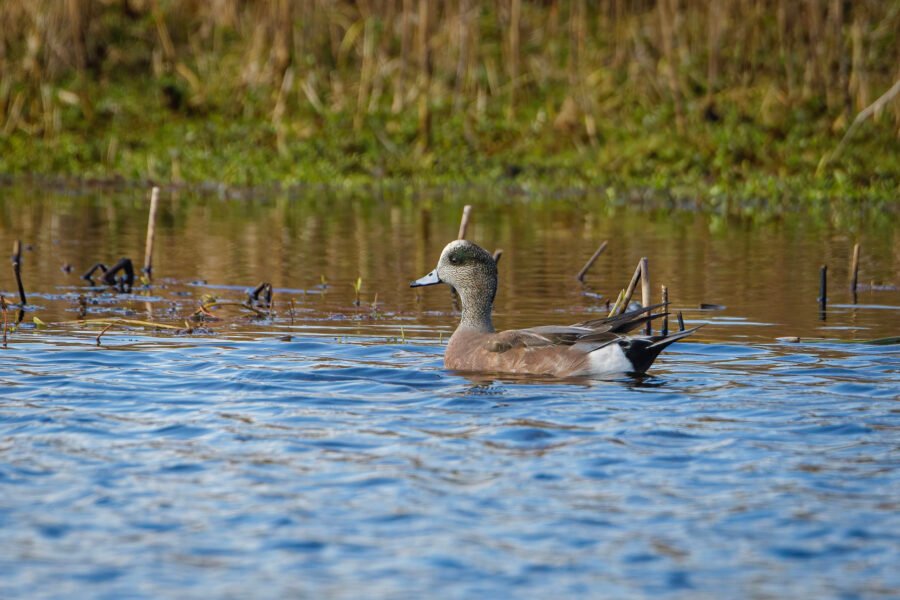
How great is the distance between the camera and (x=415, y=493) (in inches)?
244

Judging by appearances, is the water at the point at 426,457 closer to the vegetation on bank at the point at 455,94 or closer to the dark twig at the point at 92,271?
the dark twig at the point at 92,271

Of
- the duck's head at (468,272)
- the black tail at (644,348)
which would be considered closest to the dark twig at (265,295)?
the duck's head at (468,272)

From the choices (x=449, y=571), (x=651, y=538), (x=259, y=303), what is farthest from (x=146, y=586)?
(x=259, y=303)

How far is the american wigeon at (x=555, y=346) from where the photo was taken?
891 cm

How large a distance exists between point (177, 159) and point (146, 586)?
20.8 m

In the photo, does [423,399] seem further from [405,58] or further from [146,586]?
[405,58]

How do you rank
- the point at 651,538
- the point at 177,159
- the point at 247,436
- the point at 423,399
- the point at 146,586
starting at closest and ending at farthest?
the point at 146,586
the point at 651,538
the point at 247,436
the point at 423,399
the point at 177,159

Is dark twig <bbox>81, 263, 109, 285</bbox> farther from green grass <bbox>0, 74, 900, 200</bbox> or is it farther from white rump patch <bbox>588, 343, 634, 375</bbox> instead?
green grass <bbox>0, 74, 900, 200</bbox>

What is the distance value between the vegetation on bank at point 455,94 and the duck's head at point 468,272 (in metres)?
12.5

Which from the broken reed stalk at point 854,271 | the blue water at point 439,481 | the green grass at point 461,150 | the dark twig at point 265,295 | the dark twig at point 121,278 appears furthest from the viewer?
the green grass at point 461,150

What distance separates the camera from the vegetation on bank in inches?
922

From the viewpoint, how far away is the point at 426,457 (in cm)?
680

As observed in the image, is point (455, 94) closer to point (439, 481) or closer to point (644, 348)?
point (644, 348)

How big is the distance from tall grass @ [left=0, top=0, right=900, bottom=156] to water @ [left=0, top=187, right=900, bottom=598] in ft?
39.3
